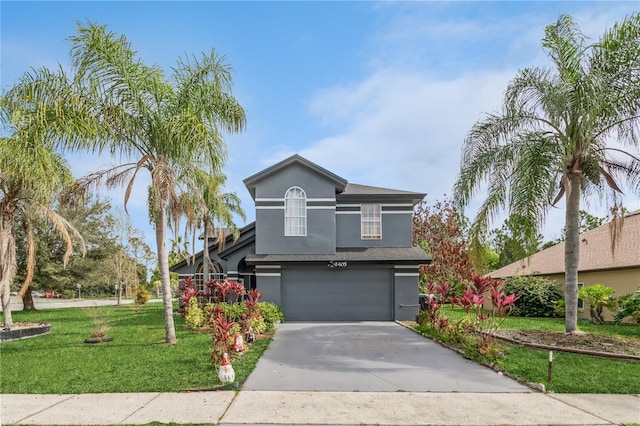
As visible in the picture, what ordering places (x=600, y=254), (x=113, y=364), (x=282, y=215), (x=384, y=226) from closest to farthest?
(x=113, y=364)
(x=282, y=215)
(x=384, y=226)
(x=600, y=254)

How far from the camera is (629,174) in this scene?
42.4 ft

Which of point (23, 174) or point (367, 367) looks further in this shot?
point (23, 174)

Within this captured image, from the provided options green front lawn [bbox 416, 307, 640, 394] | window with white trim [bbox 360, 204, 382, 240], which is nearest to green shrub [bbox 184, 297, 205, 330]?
window with white trim [bbox 360, 204, 382, 240]

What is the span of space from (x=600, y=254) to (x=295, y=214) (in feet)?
51.9

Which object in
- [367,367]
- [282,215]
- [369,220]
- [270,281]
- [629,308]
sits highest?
[282,215]

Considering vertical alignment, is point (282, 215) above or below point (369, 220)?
above

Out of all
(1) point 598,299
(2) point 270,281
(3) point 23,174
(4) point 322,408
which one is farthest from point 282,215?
(1) point 598,299

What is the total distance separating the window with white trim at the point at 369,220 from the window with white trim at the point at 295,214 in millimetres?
2839

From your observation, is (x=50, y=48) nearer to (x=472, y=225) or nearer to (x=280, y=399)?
(x=280, y=399)

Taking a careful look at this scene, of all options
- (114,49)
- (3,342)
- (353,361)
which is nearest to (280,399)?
(353,361)

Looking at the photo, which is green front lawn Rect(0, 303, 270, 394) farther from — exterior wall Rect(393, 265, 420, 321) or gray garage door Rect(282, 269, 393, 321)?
exterior wall Rect(393, 265, 420, 321)

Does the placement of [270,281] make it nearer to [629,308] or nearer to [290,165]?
[290,165]

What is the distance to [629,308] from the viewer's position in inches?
643

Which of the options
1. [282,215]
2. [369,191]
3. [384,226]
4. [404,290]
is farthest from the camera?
[369,191]
